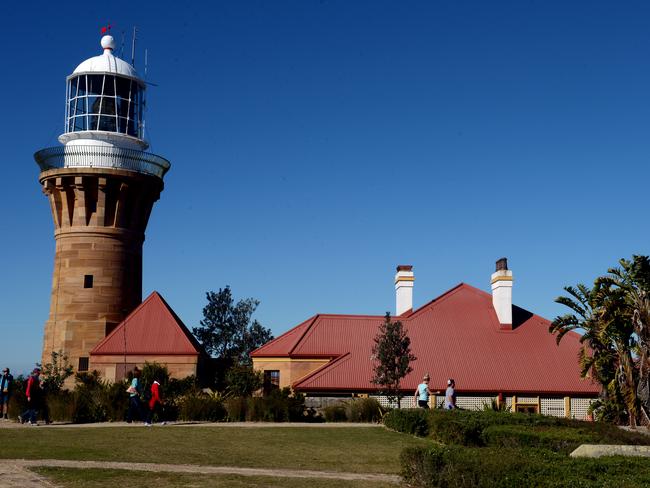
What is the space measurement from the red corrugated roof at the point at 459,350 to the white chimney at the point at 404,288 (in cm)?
96

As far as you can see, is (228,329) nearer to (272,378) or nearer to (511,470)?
(272,378)

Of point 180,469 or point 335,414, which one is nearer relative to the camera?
point 180,469

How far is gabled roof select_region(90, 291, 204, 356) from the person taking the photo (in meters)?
35.9

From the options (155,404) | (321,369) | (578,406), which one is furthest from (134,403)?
(578,406)

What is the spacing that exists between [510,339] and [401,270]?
6392mm

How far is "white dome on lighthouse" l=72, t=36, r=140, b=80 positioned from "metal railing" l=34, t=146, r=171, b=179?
3.68 m

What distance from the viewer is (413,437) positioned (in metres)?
21.4

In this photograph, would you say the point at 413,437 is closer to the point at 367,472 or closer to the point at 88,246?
the point at 367,472

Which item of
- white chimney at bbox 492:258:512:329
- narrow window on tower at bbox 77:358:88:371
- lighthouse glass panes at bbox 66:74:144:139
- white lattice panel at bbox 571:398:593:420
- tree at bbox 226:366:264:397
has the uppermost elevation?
lighthouse glass panes at bbox 66:74:144:139

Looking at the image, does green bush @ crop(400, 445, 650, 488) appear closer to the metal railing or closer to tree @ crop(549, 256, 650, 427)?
tree @ crop(549, 256, 650, 427)

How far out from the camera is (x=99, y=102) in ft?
124

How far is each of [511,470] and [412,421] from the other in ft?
34.5

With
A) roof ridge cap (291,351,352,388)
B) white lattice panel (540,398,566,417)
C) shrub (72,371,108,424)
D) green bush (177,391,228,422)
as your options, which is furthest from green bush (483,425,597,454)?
white lattice panel (540,398,566,417)

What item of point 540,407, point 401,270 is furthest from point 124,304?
point 540,407
